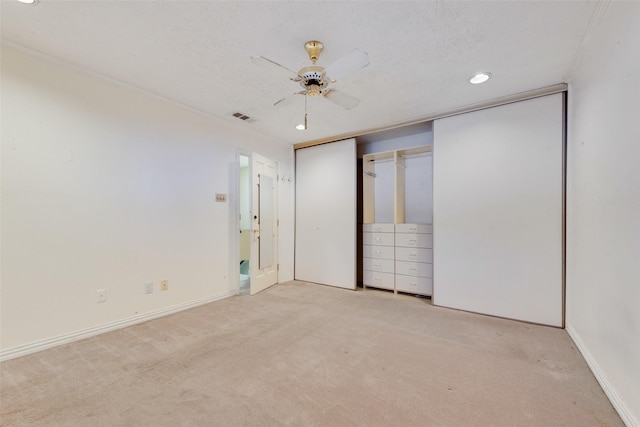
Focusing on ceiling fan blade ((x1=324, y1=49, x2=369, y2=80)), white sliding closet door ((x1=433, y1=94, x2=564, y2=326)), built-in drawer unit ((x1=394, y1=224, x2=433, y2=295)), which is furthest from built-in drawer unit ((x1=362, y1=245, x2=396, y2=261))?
ceiling fan blade ((x1=324, y1=49, x2=369, y2=80))

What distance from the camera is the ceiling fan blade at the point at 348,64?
1707 millimetres

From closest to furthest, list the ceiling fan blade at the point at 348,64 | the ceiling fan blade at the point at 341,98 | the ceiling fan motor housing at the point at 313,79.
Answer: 1. the ceiling fan blade at the point at 348,64
2. the ceiling fan motor housing at the point at 313,79
3. the ceiling fan blade at the point at 341,98

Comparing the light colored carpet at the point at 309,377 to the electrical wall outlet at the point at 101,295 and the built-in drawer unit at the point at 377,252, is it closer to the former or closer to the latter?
the electrical wall outlet at the point at 101,295

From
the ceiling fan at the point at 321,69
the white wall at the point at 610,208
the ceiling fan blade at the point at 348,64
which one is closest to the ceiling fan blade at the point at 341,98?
the ceiling fan at the point at 321,69

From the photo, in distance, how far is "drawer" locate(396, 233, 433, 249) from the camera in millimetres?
3725

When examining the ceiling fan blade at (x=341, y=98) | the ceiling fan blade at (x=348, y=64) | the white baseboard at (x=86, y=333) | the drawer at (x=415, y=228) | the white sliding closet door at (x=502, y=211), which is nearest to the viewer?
the ceiling fan blade at (x=348, y=64)

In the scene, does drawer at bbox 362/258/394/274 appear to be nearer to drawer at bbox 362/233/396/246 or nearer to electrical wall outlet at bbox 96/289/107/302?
drawer at bbox 362/233/396/246

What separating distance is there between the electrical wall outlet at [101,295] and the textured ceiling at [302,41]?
6.81 ft

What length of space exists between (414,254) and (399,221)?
0.56m

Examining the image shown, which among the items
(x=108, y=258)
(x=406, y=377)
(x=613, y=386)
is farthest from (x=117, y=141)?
(x=613, y=386)

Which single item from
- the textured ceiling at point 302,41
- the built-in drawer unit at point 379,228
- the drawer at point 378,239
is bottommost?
the drawer at point 378,239

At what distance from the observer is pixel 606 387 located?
1.67 m

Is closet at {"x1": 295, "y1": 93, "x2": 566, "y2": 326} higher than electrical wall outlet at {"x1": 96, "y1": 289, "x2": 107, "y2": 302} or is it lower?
higher

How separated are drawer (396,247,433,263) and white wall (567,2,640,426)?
1534mm
